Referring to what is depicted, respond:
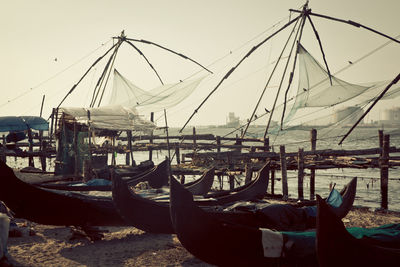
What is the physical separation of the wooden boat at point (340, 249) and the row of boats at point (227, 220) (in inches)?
0.4

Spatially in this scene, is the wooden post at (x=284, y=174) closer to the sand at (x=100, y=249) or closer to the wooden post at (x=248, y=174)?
the wooden post at (x=248, y=174)

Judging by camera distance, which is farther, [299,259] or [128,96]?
[128,96]

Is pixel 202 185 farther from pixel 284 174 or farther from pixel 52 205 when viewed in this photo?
pixel 52 205

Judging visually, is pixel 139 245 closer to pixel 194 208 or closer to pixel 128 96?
pixel 194 208

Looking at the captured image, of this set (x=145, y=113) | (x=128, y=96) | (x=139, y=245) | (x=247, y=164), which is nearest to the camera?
(x=139, y=245)

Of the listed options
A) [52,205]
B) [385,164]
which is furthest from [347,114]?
[52,205]

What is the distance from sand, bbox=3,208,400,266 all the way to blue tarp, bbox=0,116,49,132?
13875mm

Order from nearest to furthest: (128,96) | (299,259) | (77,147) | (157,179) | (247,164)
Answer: (299,259) → (157,179) → (247,164) → (77,147) → (128,96)

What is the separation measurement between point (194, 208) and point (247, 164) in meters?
8.11

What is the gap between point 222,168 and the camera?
13156 mm

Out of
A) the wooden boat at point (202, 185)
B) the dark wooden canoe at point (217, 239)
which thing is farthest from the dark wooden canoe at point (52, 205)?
the dark wooden canoe at point (217, 239)

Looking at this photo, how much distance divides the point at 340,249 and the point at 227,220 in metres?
2.53

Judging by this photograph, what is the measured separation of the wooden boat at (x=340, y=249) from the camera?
400 centimetres

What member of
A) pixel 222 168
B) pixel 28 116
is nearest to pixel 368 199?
pixel 222 168
